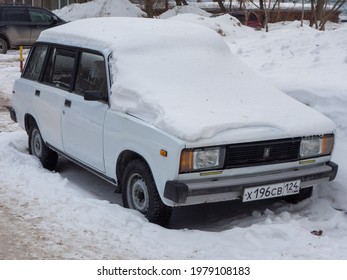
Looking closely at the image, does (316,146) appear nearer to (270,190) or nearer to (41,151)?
(270,190)

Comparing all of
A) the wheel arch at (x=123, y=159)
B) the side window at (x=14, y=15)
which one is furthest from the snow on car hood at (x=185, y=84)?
the side window at (x=14, y=15)

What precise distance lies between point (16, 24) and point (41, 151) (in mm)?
14961

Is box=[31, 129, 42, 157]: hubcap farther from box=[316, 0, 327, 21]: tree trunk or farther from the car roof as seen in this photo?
box=[316, 0, 327, 21]: tree trunk

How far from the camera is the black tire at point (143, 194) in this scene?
180 inches

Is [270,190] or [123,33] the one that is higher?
[123,33]

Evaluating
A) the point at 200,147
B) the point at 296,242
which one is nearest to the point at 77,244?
the point at 200,147

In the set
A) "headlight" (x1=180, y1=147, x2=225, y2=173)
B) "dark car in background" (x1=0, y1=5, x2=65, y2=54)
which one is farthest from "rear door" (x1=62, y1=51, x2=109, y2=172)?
"dark car in background" (x1=0, y1=5, x2=65, y2=54)

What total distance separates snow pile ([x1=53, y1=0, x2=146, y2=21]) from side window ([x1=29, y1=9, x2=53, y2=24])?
Answer: 326 inches

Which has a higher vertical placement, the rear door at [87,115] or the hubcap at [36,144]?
the rear door at [87,115]

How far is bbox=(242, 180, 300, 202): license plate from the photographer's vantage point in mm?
4507

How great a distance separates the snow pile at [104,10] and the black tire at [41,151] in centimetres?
2297

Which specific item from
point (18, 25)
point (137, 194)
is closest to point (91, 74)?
point (137, 194)

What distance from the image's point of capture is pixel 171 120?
4.39 meters

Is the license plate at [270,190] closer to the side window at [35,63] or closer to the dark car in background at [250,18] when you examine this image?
the side window at [35,63]
